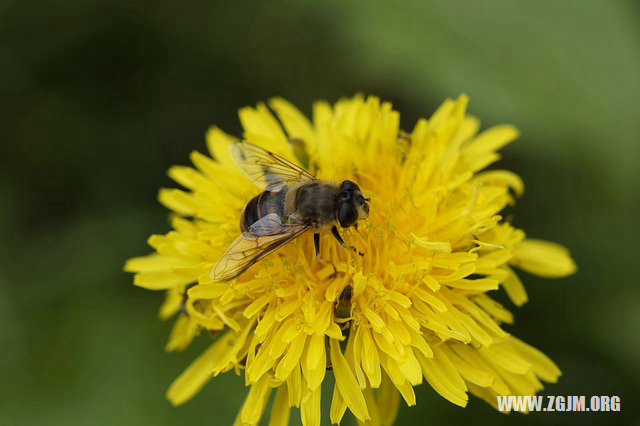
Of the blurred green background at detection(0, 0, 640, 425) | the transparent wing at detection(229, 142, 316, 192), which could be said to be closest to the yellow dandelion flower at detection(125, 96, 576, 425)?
the transparent wing at detection(229, 142, 316, 192)

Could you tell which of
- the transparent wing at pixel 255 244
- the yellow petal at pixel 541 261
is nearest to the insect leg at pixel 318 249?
the transparent wing at pixel 255 244

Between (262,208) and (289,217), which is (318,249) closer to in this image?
(289,217)

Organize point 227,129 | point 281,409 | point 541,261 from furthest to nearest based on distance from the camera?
point 227,129 < point 541,261 < point 281,409

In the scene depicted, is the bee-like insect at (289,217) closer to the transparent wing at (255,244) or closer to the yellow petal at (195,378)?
the transparent wing at (255,244)

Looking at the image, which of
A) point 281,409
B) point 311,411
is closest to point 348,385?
point 311,411

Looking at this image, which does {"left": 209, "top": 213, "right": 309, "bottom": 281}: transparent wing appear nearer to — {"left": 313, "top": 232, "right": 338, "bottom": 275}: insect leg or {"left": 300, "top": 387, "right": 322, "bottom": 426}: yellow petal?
{"left": 313, "top": 232, "right": 338, "bottom": 275}: insect leg

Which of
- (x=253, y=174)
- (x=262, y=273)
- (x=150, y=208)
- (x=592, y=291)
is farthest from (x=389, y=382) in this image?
(x=150, y=208)
